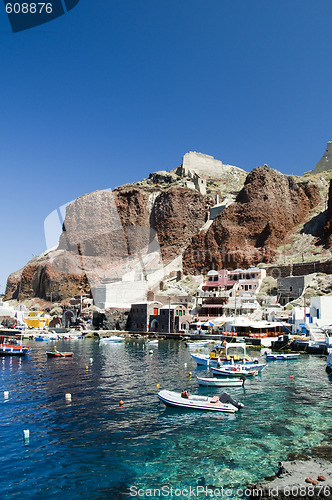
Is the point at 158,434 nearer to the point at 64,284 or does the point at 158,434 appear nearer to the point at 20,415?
the point at 20,415

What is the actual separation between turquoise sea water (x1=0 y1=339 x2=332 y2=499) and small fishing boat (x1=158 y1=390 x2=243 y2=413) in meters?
0.36

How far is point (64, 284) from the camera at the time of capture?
336 ft

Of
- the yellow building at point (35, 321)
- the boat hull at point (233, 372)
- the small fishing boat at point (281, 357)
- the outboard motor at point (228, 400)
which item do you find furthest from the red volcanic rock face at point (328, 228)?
the outboard motor at point (228, 400)

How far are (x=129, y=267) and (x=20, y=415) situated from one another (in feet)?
271

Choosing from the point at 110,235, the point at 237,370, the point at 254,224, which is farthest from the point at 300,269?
the point at 110,235

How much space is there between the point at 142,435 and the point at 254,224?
79706mm

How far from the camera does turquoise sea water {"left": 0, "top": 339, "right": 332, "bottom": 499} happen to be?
12406 millimetres

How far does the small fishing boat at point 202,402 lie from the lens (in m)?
19.9

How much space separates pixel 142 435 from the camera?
1664cm

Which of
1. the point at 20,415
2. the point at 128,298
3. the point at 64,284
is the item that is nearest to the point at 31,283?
the point at 64,284

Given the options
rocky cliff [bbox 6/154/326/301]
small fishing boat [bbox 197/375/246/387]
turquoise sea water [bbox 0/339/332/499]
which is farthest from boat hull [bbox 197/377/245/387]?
rocky cliff [bbox 6/154/326/301]

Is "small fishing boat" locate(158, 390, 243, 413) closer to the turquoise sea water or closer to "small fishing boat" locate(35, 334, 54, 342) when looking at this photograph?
the turquoise sea water

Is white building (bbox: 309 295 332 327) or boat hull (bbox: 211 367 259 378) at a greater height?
white building (bbox: 309 295 332 327)

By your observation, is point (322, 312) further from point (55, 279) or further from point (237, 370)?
point (55, 279)
